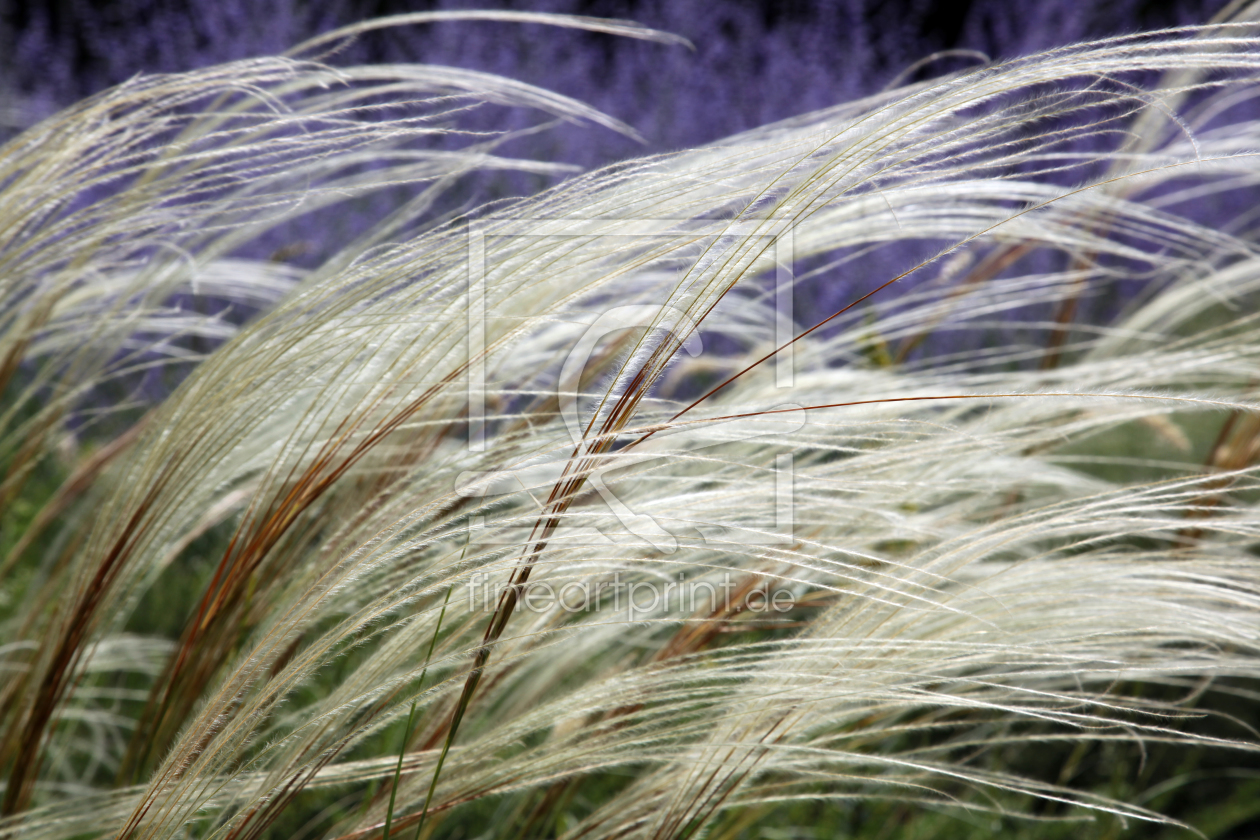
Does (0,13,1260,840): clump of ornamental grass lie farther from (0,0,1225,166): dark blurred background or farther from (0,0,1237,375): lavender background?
(0,0,1225,166): dark blurred background

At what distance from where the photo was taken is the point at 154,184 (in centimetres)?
57

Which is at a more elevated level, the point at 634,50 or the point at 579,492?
the point at 634,50

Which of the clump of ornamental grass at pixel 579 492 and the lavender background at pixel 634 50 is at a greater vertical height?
the lavender background at pixel 634 50

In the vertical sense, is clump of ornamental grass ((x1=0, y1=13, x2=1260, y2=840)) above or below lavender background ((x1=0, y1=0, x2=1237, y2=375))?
below

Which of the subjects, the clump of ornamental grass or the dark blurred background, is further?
the dark blurred background

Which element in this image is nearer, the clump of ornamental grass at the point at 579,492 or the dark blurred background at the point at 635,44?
the clump of ornamental grass at the point at 579,492

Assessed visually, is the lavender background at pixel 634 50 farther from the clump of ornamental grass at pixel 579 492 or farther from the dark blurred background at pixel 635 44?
the clump of ornamental grass at pixel 579 492

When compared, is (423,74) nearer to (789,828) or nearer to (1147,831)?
Answer: (789,828)

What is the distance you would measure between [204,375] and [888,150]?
0.42 metres

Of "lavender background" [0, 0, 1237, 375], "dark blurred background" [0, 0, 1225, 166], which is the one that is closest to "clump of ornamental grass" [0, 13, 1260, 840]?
"lavender background" [0, 0, 1237, 375]

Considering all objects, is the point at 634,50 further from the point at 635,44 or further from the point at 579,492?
the point at 579,492

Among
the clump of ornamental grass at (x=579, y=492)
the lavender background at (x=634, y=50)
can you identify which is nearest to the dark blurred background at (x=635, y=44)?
the lavender background at (x=634, y=50)

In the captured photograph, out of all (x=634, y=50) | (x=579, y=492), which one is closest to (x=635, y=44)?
(x=634, y=50)

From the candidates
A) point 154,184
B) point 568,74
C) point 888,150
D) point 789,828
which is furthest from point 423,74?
point 568,74
